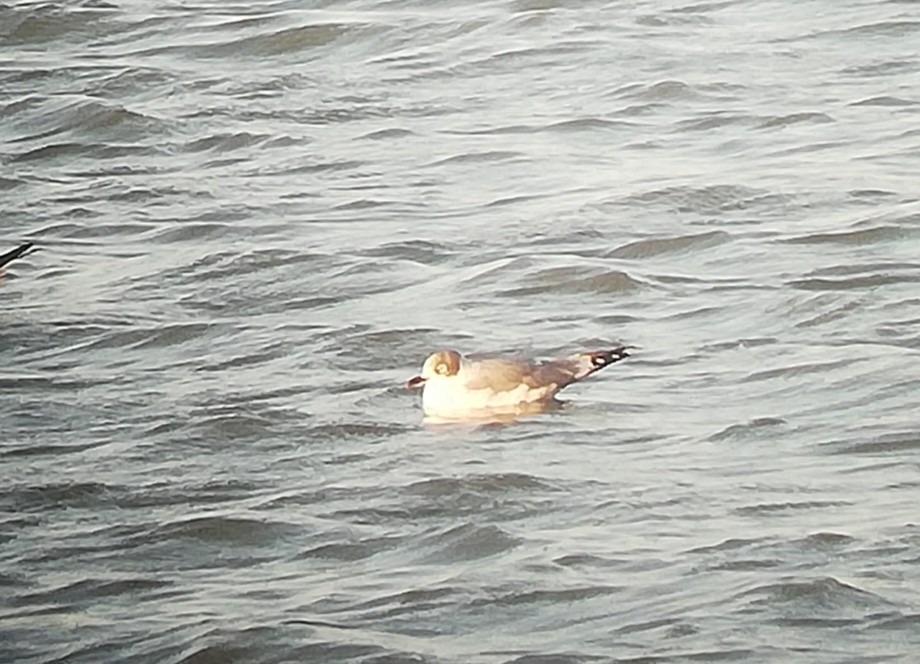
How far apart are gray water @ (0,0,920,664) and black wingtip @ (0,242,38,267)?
0.08 m

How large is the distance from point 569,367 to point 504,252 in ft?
5.99

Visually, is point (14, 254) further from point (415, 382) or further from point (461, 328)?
point (415, 382)

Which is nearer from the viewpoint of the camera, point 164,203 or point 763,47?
point 164,203

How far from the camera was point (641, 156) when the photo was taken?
Answer: 10992 millimetres

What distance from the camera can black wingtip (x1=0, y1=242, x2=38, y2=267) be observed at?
388 inches

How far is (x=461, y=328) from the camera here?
8.90 metres

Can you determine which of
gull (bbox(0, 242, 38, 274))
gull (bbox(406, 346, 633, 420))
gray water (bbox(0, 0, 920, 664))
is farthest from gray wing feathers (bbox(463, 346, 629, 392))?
gull (bbox(0, 242, 38, 274))

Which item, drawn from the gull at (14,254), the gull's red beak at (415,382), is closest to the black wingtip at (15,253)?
the gull at (14,254)

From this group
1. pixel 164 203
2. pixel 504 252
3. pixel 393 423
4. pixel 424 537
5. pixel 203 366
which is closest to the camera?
pixel 424 537

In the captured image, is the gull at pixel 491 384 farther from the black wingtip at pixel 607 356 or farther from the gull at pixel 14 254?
the gull at pixel 14 254

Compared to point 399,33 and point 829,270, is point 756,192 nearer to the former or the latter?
point 829,270

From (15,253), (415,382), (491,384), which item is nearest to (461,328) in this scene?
(415,382)

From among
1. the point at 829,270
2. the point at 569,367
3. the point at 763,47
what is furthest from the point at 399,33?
the point at 569,367

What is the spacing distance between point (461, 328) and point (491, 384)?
102 centimetres
